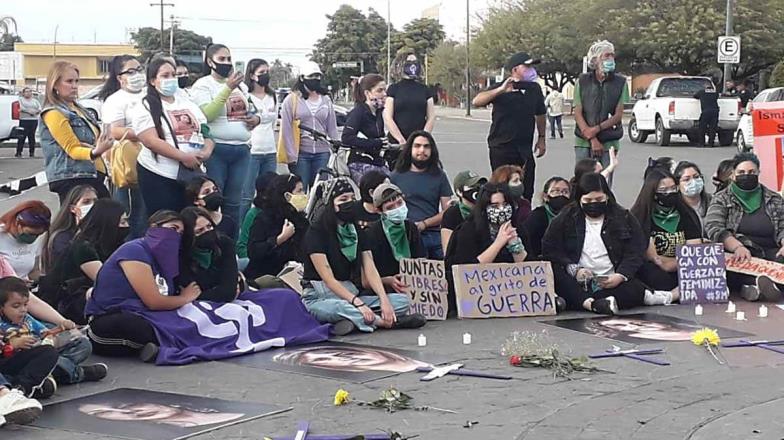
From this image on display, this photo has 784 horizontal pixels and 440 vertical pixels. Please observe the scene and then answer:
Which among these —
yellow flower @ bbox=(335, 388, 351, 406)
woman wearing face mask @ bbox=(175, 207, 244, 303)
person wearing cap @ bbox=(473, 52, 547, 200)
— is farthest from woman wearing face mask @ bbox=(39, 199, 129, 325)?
person wearing cap @ bbox=(473, 52, 547, 200)

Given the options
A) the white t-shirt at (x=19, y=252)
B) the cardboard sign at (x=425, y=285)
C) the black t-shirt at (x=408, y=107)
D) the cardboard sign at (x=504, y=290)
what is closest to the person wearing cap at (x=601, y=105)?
the black t-shirt at (x=408, y=107)

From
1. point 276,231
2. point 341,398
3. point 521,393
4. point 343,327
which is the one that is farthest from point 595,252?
point 341,398

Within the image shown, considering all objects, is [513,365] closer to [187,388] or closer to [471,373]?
[471,373]

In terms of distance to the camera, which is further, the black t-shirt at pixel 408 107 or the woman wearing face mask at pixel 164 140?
the black t-shirt at pixel 408 107

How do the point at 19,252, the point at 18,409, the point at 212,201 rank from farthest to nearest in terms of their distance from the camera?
the point at 212,201, the point at 19,252, the point at 18,409

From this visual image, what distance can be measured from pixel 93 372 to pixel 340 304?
2.06 meters

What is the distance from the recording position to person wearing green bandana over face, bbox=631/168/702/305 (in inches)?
389

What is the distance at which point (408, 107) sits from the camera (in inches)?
446

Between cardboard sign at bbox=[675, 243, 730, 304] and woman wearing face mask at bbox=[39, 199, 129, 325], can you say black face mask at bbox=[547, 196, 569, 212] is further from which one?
woman wearing face mask at bbox=[39, 199, 129, 325]

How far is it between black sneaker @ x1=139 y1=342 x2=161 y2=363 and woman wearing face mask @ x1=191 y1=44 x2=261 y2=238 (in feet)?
9.07

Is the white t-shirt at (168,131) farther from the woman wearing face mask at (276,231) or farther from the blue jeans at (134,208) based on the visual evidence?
the woman wearing face mask at (276,231)

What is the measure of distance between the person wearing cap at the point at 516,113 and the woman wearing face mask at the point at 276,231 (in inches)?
88.0

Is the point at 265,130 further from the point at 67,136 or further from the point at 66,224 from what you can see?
the point at 66,224

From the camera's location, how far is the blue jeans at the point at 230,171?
33.3 ft
